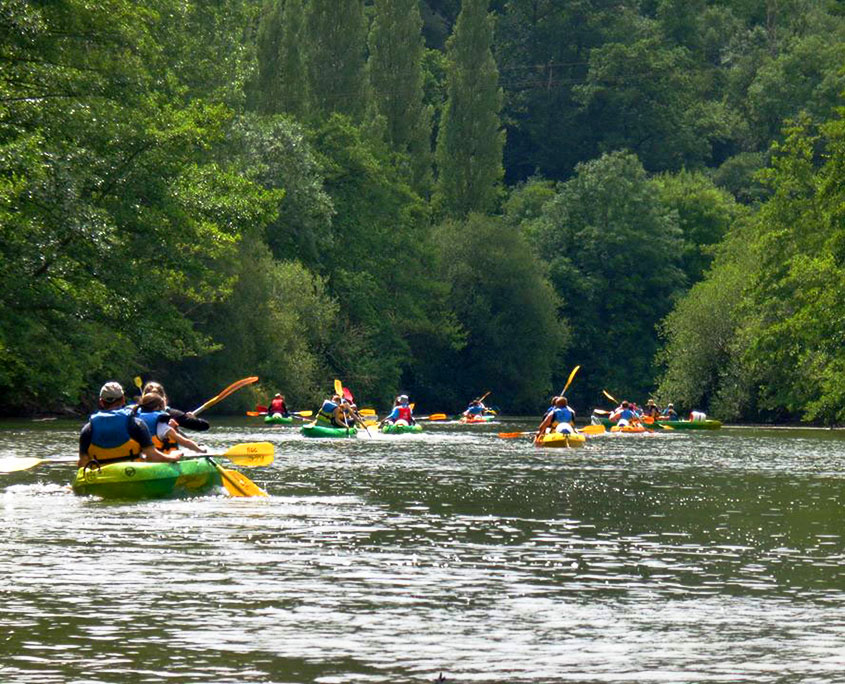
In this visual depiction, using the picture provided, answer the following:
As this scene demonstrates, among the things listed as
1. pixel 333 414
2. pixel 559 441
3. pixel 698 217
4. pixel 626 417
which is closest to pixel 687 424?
pixel 626 417

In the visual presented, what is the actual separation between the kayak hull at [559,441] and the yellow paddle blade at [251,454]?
52.3 feet

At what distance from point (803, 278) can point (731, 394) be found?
8.92m

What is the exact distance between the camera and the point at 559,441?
41.1 m

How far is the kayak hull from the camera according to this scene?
41.1m

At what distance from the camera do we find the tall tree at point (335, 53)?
8788 cm

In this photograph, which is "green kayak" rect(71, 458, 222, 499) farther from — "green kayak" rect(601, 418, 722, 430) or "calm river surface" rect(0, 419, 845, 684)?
"green kayak" rect(601, 418, 722, 430)

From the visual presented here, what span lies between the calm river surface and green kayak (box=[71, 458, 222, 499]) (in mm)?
391

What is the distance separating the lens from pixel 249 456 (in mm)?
25812

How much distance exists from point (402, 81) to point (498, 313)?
15003mm

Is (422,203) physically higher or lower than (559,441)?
higher

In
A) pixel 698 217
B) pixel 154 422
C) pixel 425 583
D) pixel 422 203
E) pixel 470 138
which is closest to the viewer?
pixel 425 583

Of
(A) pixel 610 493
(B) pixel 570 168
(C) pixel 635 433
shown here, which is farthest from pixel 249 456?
(B) pixel 570 168

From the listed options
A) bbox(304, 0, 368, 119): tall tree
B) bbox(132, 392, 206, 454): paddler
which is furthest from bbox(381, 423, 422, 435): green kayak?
bbox(304, 0, 368, 119): tall tree

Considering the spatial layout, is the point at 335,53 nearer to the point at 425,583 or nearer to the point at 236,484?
the point at 236,484
